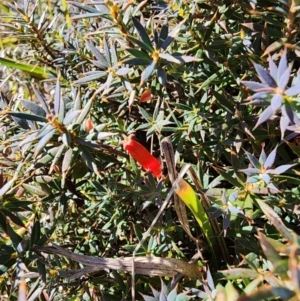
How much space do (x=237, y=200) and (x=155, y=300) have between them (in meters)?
0.39

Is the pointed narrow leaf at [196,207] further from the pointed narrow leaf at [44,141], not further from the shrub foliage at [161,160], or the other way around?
the pointed narrow leaf at [44,141]

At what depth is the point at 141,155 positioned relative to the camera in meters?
1.48

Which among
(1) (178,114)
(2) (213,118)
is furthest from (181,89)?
(2) (213,118)

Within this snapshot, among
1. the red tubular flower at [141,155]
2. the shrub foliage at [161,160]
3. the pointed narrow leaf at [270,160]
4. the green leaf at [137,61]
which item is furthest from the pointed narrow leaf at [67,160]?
the pointed narrow leaf at [270,160]

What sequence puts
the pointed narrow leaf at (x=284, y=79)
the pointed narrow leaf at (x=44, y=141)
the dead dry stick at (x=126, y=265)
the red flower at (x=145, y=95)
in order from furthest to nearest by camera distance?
1. the red flower at (x=145, y=95)
2. the dead dry stick at (x=126, y=265)
3. the pointed narrow leaf at (x=44, y=141)
4. the pointed narrow leaf at (x=284, y=79)

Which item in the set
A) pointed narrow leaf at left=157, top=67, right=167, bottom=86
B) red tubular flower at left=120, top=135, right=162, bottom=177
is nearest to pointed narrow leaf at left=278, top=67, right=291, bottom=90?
pointed narrow leaf at left=157, top=67, right=167, bottom=86

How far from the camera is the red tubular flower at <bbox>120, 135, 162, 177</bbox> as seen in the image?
4.74ft

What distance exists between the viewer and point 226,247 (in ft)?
5.47

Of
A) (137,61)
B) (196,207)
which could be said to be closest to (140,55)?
(137,61)

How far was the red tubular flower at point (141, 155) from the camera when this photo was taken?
1.44 meters

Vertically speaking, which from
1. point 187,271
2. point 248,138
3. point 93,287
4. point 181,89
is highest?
point 181,89

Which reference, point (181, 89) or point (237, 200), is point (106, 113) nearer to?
point (181, 89)

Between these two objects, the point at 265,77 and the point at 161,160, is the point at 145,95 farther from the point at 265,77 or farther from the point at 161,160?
the point at 265,77

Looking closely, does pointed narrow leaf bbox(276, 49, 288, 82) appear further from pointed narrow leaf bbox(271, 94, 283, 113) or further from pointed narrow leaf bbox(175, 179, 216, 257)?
pointed narrow leaf bbox(175, 179, 216, 257)
